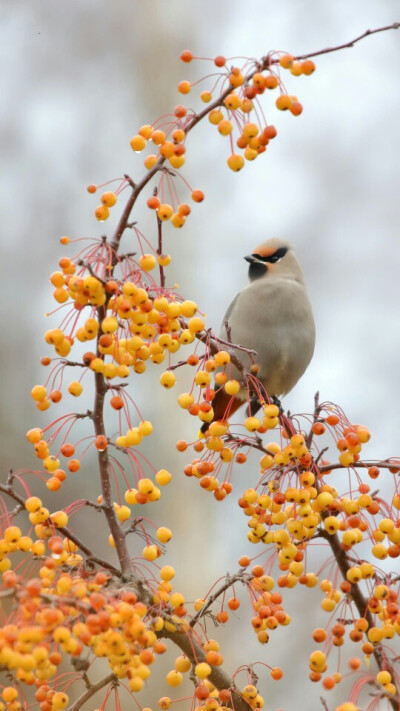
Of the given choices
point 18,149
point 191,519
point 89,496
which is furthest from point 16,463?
point 18,149

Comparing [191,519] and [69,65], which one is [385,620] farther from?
[69,65]

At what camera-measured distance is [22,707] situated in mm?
1684

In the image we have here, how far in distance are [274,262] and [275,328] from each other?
1.07 feet

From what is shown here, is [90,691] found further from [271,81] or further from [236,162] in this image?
[271,81]

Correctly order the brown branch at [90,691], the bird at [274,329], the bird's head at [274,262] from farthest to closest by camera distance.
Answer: the bird's head at [274,262], the bird at [274,329], the brown branch at [90,691]

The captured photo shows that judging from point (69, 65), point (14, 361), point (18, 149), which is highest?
point (69, 65)

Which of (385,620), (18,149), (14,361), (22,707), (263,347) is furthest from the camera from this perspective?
(18,149)

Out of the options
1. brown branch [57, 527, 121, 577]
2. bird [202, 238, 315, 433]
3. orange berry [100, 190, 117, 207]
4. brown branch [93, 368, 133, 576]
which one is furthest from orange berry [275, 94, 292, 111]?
bird [202, 238, 315, 433]

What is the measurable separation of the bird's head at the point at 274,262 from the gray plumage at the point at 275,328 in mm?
24

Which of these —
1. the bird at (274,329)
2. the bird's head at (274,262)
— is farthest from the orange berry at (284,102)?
the bird's head at (274,262)

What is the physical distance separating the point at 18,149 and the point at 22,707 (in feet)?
21.1

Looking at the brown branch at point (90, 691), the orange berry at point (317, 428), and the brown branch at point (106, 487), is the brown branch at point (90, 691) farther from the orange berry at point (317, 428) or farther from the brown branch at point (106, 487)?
the orange berry at point (317, 428)

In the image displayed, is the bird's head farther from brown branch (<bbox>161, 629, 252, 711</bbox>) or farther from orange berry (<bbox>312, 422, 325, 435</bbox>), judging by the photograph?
brown branch (<bbox>161, 629, 252, 711</bbox>)

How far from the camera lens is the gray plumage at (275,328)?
11.1ft
